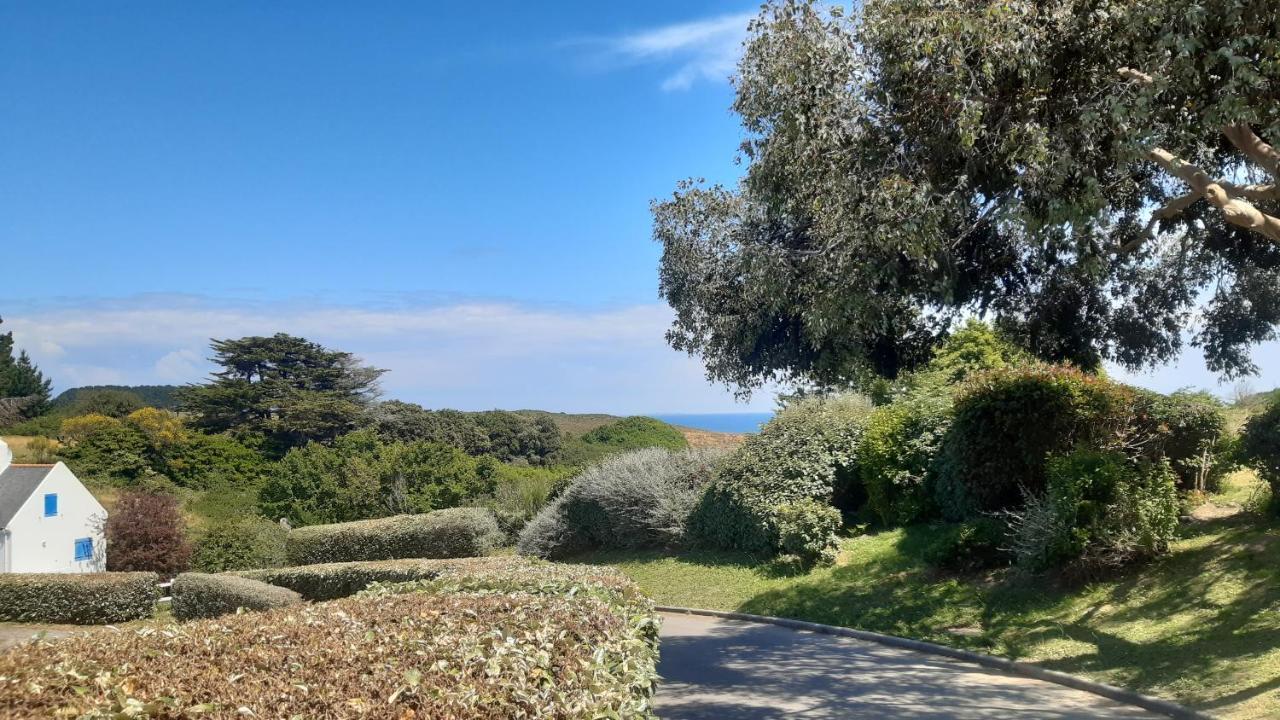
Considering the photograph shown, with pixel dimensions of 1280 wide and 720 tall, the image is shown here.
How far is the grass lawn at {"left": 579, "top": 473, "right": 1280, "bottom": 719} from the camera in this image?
7883 mm

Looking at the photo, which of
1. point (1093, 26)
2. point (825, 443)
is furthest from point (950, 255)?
point (825, 443)

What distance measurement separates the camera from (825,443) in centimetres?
1694

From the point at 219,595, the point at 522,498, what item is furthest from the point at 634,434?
the point at 219,595

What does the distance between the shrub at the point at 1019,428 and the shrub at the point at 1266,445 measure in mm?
1441

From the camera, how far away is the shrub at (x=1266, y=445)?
1045 cm

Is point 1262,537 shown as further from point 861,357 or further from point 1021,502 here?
point 861,357

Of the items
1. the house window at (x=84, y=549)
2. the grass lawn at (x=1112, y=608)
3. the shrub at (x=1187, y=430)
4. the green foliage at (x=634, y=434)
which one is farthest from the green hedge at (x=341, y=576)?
the green foliage at (x=634, y=434)

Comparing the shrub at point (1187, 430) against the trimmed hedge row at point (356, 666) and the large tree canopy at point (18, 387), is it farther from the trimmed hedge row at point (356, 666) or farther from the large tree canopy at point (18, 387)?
the large tree canopy at point (18, 387)

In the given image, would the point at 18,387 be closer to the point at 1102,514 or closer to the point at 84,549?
the point at 84,549

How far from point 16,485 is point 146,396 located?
1343 inches

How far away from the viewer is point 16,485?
83.6ft

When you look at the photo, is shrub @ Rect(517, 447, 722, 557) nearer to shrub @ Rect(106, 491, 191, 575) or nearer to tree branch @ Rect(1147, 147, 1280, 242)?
shrub @ Rect(106, 491, 191, 575)

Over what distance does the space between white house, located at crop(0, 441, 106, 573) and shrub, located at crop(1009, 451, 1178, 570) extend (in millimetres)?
26040

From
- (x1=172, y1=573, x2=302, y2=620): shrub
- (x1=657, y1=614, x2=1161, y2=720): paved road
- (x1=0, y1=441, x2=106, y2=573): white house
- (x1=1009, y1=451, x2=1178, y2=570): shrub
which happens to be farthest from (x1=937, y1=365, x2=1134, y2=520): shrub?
(x1=0, y1=441, x2=106, y2=573): white house
